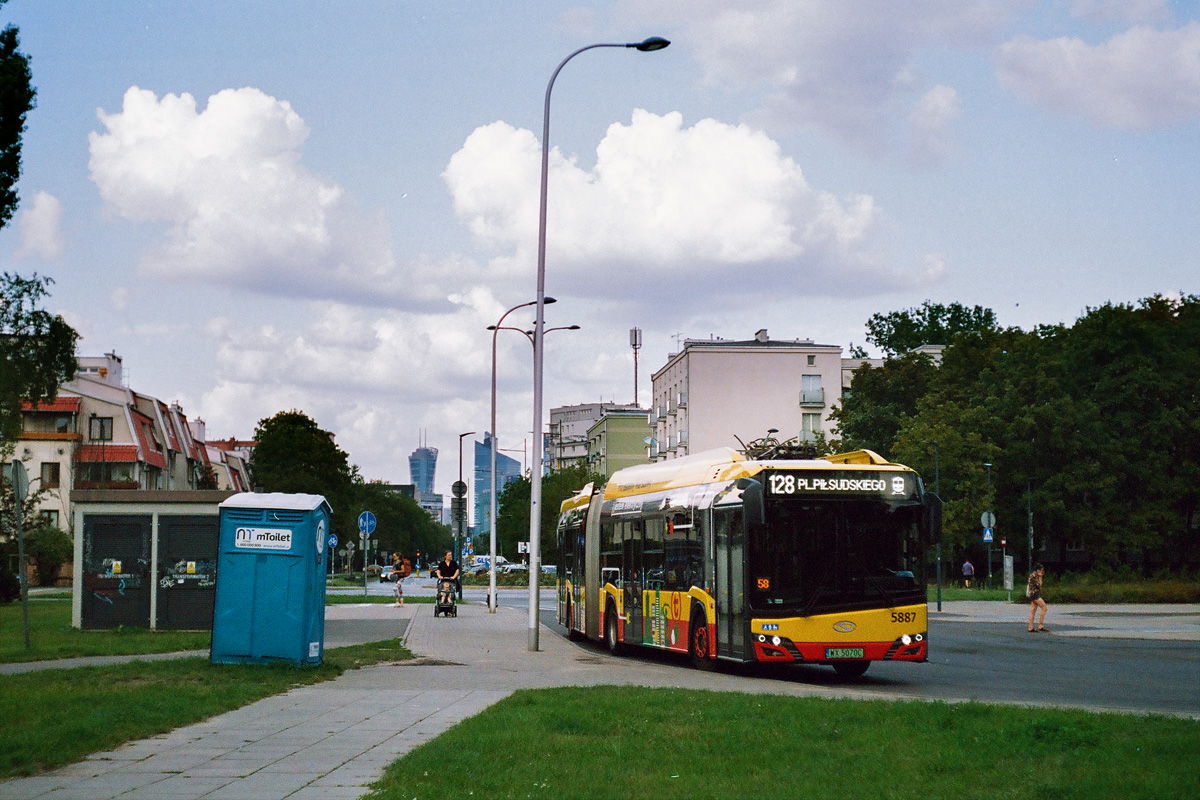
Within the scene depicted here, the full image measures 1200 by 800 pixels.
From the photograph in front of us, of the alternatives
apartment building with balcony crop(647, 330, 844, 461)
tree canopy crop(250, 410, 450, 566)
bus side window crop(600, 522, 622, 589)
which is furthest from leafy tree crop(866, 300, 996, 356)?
bus side window crop(600, 522, 622, 589)

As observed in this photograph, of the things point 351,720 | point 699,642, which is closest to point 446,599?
point 699,642

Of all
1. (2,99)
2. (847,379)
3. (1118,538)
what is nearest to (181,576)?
(2,99)

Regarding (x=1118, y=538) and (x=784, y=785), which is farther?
(x=1118, y=538)

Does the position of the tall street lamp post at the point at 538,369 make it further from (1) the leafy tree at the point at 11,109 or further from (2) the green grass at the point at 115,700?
(1) the leafy tree at the point at 11,109

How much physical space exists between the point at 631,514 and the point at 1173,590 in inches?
1383

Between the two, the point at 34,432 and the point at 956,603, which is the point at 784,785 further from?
the point at 34,432

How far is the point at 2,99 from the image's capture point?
1552cm

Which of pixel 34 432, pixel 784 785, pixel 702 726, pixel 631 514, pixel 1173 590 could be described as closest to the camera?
pixel 784 785

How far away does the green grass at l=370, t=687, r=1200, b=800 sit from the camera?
794 centimetres

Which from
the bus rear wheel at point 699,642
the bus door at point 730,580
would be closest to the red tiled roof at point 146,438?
the bus rear wheel at point 699,642

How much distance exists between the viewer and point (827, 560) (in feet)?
57.6

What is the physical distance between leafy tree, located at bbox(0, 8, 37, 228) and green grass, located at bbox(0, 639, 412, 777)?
5.80 meters

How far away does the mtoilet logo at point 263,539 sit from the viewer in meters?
16.9

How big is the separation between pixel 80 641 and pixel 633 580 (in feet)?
31.0
